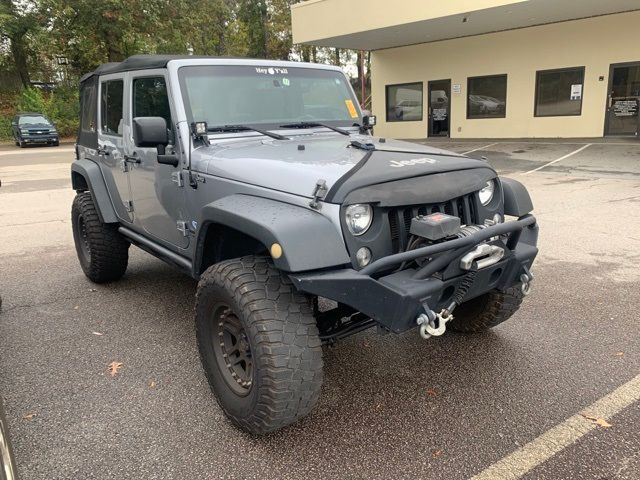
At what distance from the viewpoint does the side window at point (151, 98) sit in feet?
11.7

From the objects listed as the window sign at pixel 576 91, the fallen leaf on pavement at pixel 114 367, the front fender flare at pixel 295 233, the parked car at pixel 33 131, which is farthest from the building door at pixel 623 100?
the parked car at pixel 33 131

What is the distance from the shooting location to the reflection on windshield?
82.4 feet

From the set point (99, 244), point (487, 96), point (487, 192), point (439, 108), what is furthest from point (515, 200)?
point (439, 108)

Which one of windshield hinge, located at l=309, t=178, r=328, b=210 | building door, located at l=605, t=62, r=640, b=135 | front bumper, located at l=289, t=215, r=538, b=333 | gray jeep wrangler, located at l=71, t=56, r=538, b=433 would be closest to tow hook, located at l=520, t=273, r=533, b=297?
gray jeep wrangler, located at l=71, t=56, r=538, b=433

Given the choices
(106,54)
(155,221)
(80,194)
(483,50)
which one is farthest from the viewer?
(106,54)

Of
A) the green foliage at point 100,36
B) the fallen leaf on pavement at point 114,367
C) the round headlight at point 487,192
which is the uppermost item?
the green foliage at point 100,36

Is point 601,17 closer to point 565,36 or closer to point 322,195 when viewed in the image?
point 565,36

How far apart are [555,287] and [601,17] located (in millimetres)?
14302

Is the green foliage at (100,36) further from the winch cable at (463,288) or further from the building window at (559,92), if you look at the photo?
the winch cable at (463,288)

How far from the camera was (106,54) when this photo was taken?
29.3 meters

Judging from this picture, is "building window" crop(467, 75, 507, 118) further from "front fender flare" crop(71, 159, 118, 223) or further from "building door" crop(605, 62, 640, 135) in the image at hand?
"front fender flare" crop(71, 159, 118, 223)

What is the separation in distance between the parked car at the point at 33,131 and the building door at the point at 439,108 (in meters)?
18.0

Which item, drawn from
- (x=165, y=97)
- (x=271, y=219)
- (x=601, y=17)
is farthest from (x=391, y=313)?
(x=601, y=17)

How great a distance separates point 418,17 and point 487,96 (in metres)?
4.54
